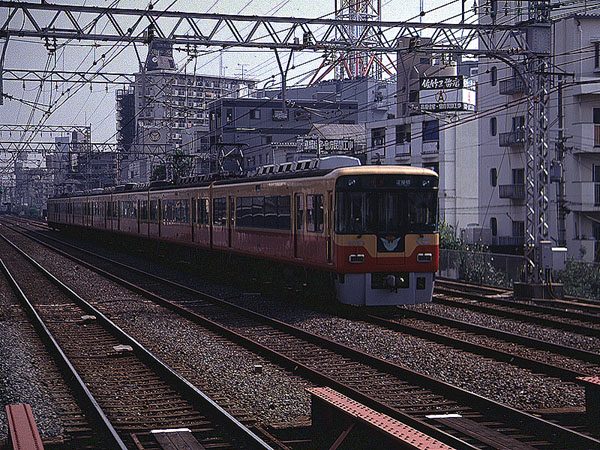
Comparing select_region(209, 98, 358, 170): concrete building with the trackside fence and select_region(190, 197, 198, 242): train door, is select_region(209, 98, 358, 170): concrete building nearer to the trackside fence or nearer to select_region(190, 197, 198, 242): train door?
Answer: select_region(190, 197, 198, 242): train door

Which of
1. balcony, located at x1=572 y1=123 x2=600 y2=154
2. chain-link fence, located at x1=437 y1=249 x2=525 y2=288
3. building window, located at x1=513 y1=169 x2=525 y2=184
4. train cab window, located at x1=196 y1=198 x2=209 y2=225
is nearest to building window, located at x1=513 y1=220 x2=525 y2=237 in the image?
building window, located at x1=513 y1=169 x2=525 y2=184

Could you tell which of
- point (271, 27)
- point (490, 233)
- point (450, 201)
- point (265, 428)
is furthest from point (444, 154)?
point (265, 428)

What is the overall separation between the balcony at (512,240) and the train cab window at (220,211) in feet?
55.5

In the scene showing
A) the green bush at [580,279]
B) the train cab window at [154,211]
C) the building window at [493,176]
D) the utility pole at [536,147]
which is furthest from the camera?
the building window at [493,176]

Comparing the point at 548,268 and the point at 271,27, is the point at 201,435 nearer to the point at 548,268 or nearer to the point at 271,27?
the point at 548,268

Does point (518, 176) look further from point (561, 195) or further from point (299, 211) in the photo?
point (299, 211)

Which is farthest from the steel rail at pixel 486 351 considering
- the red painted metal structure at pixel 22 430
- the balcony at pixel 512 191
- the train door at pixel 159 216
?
the balcony at pixel 512 191

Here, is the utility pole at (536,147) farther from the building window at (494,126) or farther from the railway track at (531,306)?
the building window at (494,126)

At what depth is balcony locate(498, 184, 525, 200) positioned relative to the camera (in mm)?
35812

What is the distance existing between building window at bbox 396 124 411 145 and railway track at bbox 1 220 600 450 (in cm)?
3402

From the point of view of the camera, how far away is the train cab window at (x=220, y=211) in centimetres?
2256

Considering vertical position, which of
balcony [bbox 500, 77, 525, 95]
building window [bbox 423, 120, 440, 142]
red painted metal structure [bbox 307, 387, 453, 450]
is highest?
balcony [bbox 500, 77, 525, 95]

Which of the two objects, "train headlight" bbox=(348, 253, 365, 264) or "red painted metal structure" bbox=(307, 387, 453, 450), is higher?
"train headlight" bbox=(348, 253, 365, 264)

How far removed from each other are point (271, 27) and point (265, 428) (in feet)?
43.5
